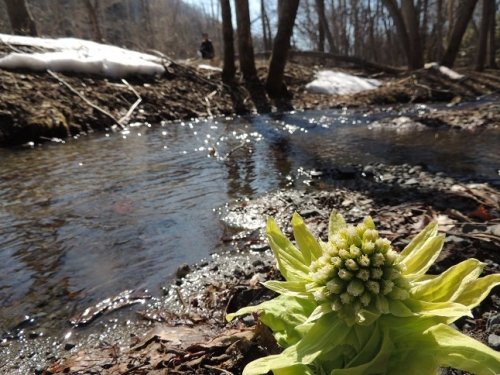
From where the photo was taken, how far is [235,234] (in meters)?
4.33

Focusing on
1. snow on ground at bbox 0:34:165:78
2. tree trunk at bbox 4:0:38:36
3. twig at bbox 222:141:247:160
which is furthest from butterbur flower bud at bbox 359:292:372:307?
tree trunk at bbox 4:0:38:36

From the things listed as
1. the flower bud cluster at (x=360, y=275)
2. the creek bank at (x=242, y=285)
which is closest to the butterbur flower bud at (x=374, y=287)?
the flower bud cluster at (x=360, y=275)

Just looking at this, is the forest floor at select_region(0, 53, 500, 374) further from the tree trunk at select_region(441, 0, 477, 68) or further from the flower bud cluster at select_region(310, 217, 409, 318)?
the tree trunk at select_region(441, 0, 477, 68)

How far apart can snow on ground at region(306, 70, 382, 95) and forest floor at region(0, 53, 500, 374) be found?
5.88 m

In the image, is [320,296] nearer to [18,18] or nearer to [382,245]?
[382,245]

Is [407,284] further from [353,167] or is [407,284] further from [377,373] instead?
[353,167]

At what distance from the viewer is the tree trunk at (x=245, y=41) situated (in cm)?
1405

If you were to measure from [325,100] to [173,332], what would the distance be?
13.9 m

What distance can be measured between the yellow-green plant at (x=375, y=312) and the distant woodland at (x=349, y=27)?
12942 mm

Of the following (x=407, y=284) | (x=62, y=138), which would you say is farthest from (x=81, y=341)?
(x=62, y=138)

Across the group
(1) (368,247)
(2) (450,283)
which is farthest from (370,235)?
(2) (450,283)

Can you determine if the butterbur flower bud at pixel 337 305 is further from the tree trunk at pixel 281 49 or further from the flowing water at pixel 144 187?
the tree trunk at pixel 281 49

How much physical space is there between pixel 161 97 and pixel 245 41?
376 centimetres

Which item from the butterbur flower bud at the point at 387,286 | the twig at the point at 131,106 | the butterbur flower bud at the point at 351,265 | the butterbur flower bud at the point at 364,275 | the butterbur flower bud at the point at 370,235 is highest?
the butterbur flower bud at the point at 370,235
